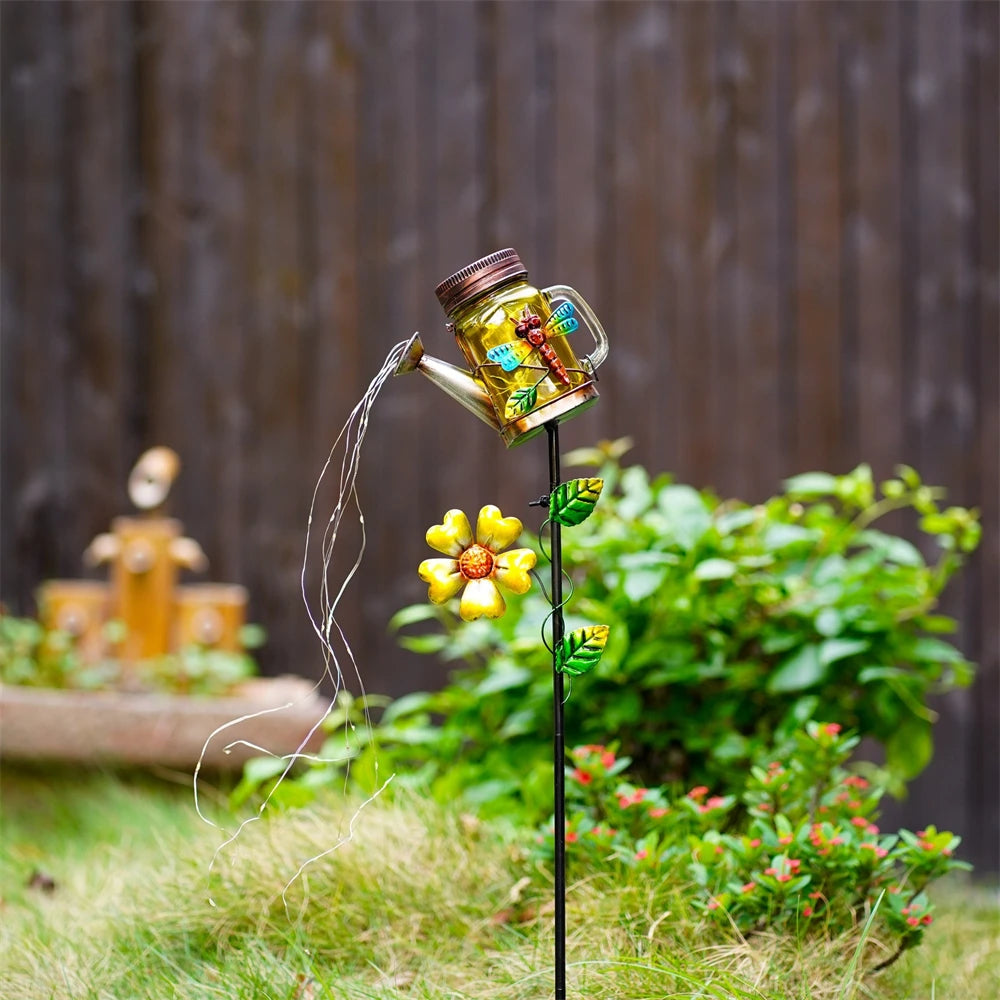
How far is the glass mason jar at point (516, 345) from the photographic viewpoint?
1.16 m

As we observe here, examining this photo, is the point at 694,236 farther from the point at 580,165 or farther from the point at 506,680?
the point at 506,680

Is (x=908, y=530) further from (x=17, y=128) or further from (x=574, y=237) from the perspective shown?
(x=17, y=128)

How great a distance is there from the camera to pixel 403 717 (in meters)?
2.70

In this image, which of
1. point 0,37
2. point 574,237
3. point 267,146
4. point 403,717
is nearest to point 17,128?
point 0,37

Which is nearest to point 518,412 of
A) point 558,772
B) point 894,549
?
point 558,772

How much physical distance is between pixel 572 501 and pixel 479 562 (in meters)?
0.13

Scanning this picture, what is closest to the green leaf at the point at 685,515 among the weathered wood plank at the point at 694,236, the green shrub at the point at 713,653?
the green shrub at the point at 713,653

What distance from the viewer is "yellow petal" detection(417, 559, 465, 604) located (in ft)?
3.83

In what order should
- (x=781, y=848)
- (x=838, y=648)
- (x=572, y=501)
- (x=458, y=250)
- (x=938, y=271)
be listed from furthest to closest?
(x=458, y=250)
(x=938, y=271)
(x=838, y=648)
(x=781, y=848)
(x=572, y=501)

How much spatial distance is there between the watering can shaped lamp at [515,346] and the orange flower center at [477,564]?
13 cm

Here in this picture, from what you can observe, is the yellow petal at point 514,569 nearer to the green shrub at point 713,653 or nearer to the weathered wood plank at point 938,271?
the green shrub at point 713,653

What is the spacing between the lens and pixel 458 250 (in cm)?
285

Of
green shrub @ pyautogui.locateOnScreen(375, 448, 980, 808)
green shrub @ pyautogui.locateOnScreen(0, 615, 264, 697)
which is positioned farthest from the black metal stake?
green shrub @ pyautogui.locateOnScreen(0, 615, 264, 697)

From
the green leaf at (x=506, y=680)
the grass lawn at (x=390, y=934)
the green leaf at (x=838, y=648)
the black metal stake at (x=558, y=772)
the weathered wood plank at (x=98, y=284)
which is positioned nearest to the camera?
the black metal stake at (x=558, y=772)
